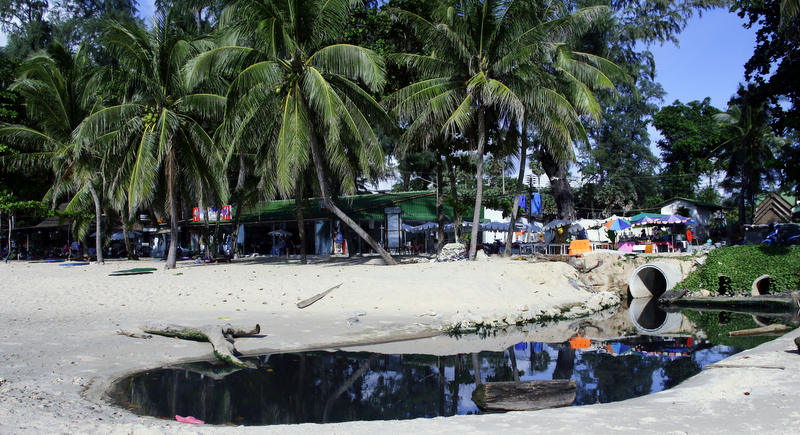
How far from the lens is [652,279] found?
22203 mm

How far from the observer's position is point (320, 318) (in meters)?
12.3

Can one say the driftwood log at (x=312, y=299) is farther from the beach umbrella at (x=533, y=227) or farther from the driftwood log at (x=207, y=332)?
the beach umbrella at (x=533, y=227)

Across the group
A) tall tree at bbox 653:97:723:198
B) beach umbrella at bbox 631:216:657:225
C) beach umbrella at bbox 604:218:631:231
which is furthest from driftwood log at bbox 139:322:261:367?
tall tree at bbox 653:97:723:198

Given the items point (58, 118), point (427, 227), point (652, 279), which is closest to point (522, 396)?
point (652, 279)

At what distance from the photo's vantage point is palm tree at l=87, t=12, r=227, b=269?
18.9 m

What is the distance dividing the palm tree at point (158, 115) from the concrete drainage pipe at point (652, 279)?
16426 millimetres

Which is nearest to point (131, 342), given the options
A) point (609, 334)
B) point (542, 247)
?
point (609, 334)

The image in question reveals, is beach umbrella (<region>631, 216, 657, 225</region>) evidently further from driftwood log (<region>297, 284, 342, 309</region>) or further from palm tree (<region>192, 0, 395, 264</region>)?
driftwood log (<region>297, 284, 342, 309</region>)

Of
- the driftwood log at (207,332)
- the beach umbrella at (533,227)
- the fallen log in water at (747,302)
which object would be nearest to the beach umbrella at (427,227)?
the beach umbrella at (533,227)

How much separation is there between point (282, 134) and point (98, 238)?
46.3ft

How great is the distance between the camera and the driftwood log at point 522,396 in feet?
21.7

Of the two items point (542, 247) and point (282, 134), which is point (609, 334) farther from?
point (542, 247)

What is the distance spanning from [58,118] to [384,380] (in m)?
23.8

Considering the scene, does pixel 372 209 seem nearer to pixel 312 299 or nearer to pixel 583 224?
pixel 583 224
